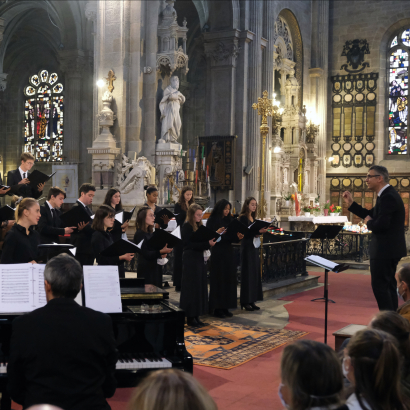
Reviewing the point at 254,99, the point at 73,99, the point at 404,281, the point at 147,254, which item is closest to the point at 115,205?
the point at 147,254

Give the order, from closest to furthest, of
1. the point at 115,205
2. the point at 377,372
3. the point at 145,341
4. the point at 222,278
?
the point at 377,372 → the point at 145,341 → the point at 222,278 → the point at 115,205

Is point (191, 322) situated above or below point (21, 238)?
below

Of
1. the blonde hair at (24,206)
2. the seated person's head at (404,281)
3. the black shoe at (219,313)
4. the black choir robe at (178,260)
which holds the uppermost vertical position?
the blonde hair at (24,206)

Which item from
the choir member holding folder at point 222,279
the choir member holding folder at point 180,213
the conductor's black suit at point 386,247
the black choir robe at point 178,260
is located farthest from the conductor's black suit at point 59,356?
the black choir robe at point 178,260

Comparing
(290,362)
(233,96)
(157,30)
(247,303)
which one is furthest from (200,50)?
(290,362)

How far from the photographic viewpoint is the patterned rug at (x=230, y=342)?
235 inches

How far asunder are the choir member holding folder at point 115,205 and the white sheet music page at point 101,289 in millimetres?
3053

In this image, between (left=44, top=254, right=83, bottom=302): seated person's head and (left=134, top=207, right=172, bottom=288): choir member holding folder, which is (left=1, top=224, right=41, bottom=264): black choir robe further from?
(left=44, top=254, right=83, bottom=302): seated person's head

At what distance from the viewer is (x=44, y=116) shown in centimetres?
2394

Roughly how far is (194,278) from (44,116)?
18.4 m

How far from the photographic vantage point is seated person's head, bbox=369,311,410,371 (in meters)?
2.81

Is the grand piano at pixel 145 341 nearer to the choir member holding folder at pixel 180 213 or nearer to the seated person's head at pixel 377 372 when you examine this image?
the seated person's head at pixel 377 372

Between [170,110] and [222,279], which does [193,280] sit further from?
[170,110]

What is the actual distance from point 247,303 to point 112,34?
763 cm
